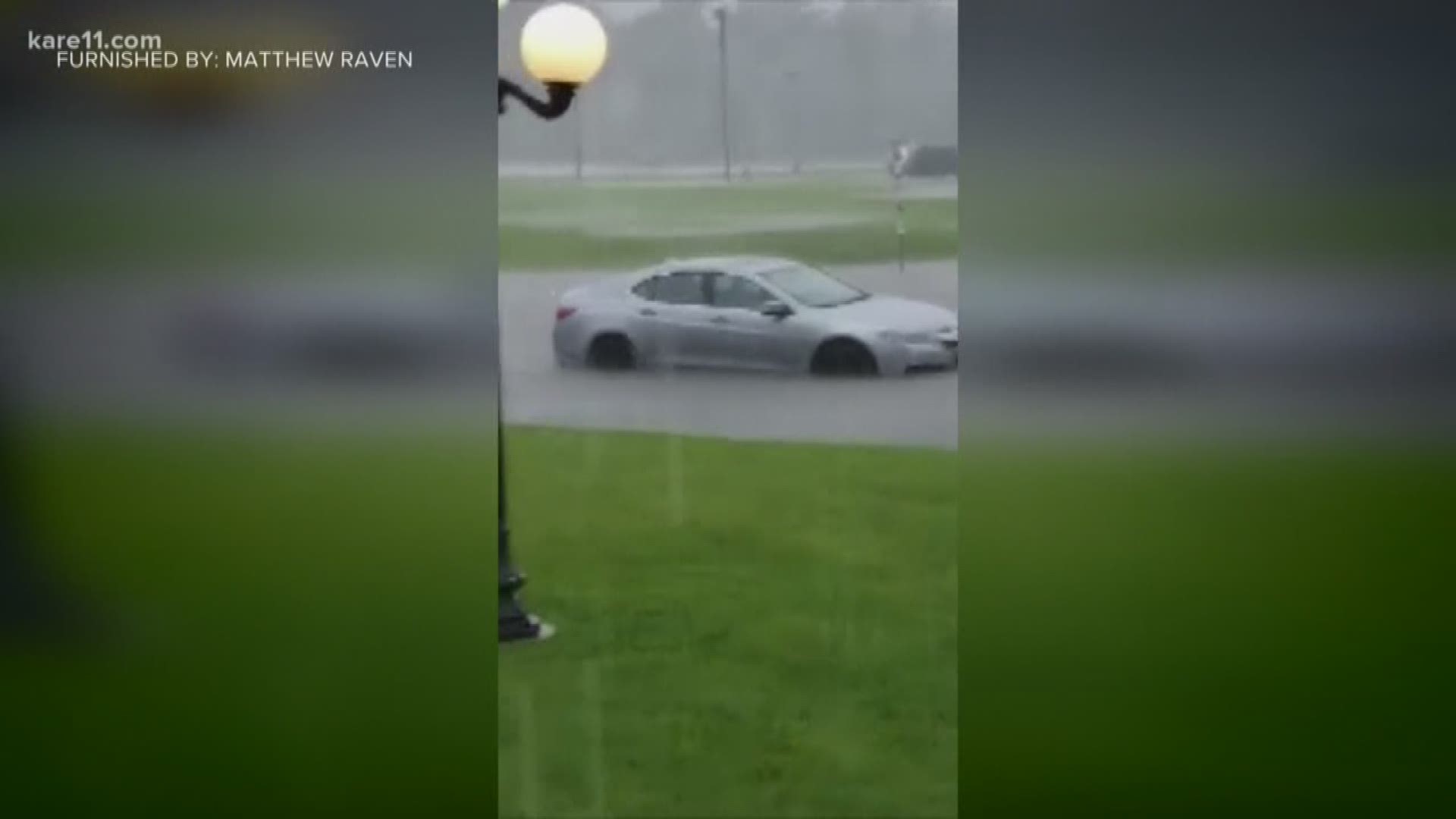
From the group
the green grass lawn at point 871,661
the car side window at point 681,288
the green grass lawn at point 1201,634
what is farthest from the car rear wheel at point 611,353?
the green grass lawn at point 1201,634

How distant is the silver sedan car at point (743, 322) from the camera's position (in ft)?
9.73

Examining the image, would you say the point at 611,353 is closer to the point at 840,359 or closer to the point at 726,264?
Answer: the point at 726,264

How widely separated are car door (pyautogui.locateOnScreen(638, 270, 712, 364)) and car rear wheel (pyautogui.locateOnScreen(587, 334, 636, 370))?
0.15ft

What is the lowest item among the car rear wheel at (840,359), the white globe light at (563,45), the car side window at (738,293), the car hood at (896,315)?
the car rear wheel at (840,359)

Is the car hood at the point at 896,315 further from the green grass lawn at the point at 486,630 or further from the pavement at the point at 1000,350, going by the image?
the green grass lawn at the point at 486,630

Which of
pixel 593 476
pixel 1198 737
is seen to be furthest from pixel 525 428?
pixel 1198 737

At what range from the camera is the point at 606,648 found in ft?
9.75

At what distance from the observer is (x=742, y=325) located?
9.80ft

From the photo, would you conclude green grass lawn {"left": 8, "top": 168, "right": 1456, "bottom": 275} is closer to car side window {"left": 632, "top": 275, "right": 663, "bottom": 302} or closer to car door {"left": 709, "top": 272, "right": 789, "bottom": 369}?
car side window {"left": 632, "top": 275, "right": 663, "bottom": 302}

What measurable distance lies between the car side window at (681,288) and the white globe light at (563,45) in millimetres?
410

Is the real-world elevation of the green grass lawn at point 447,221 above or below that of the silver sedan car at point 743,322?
above

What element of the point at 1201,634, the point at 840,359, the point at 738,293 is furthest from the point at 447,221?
the point at 1201,634

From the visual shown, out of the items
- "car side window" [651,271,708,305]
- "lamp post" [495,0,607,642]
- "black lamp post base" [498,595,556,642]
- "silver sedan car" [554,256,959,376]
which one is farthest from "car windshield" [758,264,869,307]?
"black lamp post base" [498,595,556,642]

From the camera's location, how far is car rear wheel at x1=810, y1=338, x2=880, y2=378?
301cm
